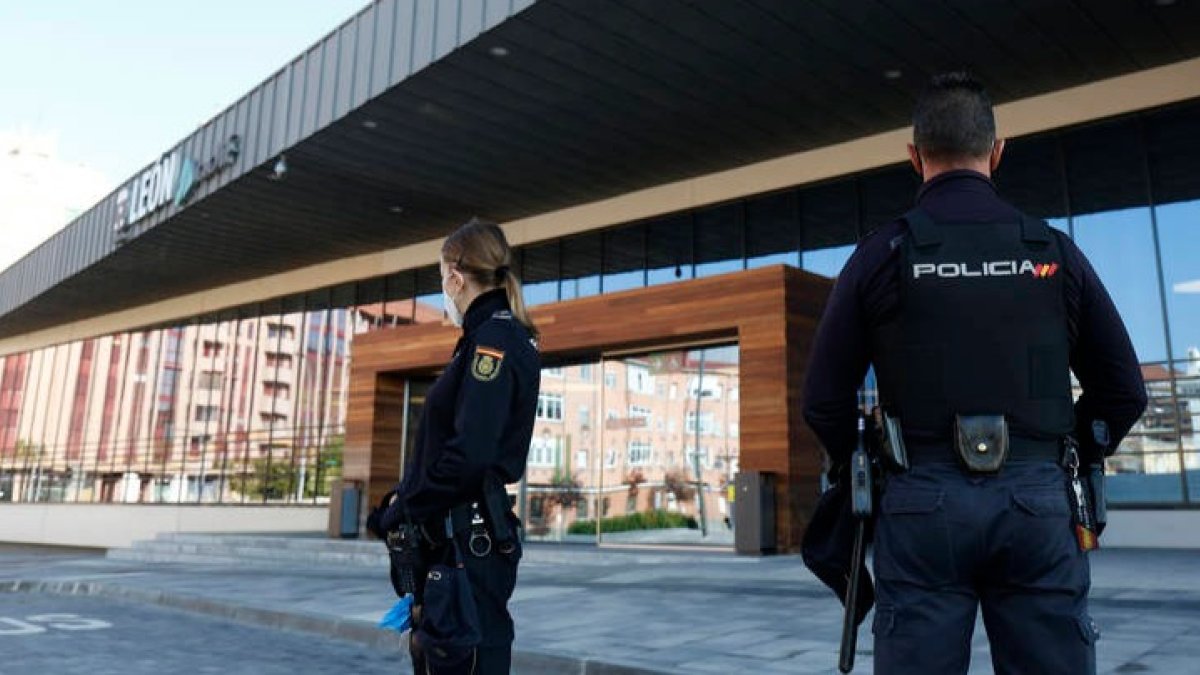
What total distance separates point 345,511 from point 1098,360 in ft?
49.1

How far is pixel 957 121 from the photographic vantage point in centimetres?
223

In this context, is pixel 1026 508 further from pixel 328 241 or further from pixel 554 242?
pixel 328 241

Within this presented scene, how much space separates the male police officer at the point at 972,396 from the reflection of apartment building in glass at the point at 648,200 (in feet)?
24.5

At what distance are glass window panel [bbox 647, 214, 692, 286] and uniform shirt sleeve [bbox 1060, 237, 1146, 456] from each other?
39.0 feet

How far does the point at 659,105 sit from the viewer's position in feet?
37.3

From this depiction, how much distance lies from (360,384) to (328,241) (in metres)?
3.34

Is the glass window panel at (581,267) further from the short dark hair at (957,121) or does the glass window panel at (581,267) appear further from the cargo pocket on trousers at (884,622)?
the cargo pocket on trousers at (884,622)

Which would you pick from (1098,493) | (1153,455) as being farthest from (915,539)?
(1153,455)

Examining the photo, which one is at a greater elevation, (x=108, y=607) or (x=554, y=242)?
(x=554, y=242)

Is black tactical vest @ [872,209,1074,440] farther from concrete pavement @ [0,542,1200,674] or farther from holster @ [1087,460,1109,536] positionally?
concrete pavement @ [0,542,1200,674]

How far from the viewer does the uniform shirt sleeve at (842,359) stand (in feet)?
7.06

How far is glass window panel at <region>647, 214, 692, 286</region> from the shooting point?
14234mm

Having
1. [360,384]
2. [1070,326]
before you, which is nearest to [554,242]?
[360,384]

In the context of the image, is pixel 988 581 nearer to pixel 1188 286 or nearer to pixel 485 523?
pixel 485 523
